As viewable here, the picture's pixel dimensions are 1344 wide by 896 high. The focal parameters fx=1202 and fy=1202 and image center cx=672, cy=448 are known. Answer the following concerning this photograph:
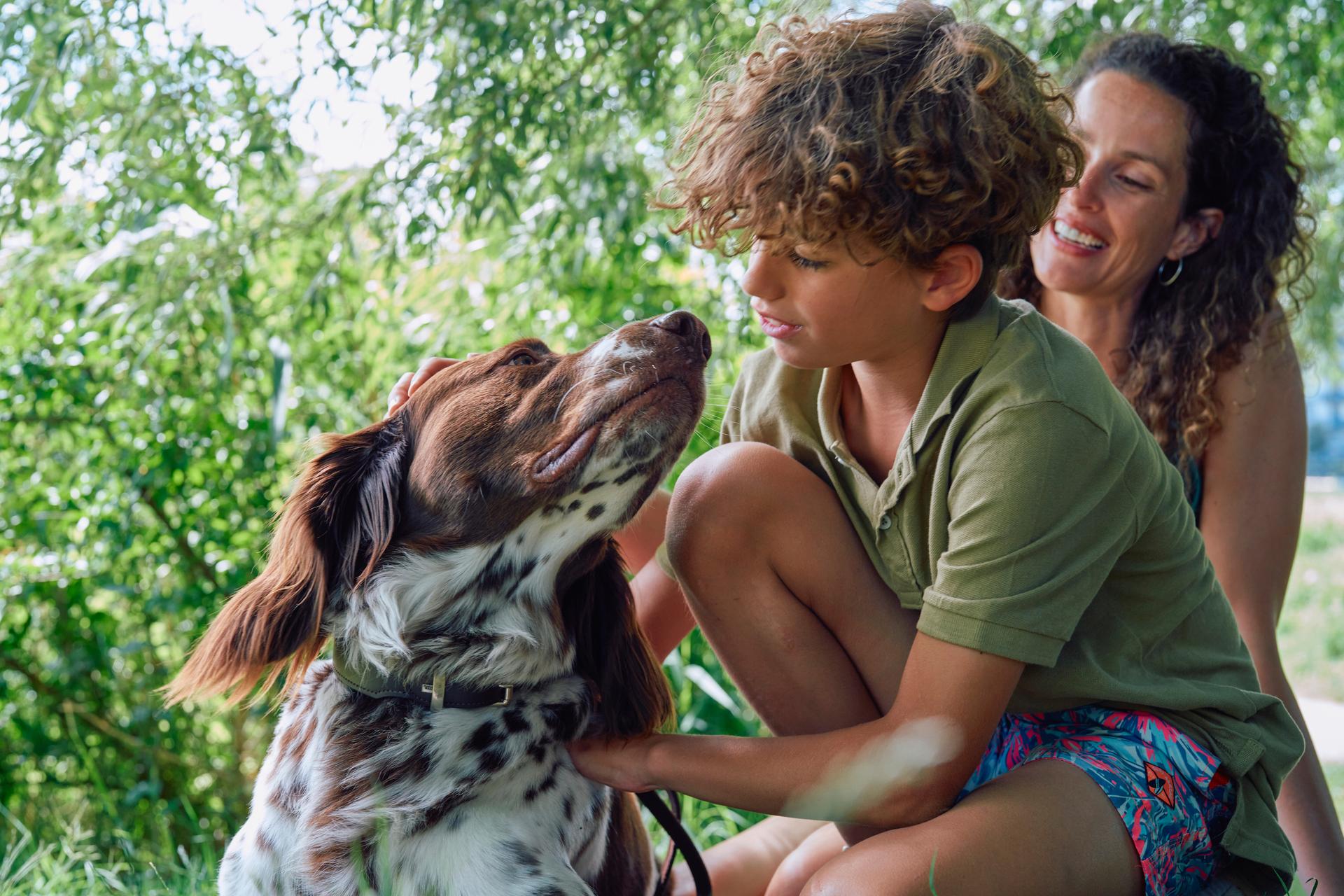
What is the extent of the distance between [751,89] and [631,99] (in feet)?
4.99

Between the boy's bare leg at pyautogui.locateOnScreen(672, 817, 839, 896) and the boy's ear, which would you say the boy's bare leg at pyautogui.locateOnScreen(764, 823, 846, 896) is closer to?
the boy's bare leg at pyautogui.locateOnScreen(672, 817, 839, 896)

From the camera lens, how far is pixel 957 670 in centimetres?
169

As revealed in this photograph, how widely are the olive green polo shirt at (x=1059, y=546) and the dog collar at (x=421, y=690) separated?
0.66m

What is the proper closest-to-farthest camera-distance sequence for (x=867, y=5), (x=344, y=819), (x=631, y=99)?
(x=344, y=819)
(x=867, y=5)
(x=631, y=99)

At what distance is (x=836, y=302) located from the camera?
182cm

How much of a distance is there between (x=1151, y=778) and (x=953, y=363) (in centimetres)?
69

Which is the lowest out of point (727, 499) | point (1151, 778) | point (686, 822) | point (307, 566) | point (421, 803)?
point (686, 822)

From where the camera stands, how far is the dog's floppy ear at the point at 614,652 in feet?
6.10

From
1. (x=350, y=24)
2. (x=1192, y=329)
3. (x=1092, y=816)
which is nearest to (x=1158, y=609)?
(x=1092, y=816)

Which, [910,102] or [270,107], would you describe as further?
[270,107]

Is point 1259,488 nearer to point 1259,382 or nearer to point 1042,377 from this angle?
point 1259,382

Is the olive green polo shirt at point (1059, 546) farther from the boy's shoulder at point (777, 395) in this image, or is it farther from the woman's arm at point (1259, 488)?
the woman's arm at point (1259, 488)

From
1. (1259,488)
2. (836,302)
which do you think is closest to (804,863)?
(836,302)

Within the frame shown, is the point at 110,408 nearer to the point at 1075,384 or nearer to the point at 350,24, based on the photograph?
the point at 350,24
